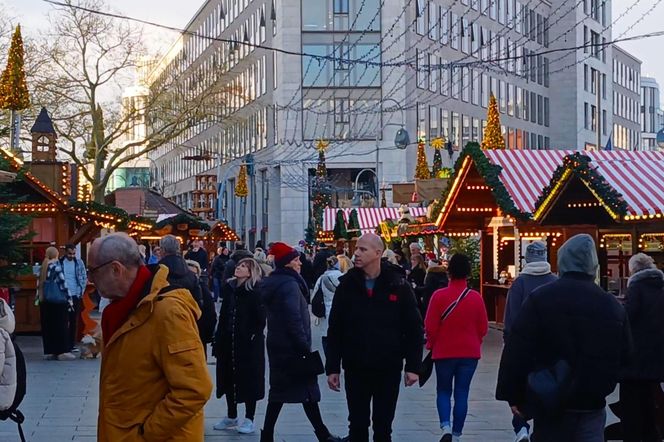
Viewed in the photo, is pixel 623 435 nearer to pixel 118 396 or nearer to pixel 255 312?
pixel 255 312

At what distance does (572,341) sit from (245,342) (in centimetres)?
495

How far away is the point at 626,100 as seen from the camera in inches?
3425

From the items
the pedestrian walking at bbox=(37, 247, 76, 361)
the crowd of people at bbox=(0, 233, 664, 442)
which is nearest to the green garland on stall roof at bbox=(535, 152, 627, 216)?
the crowd of people at bbox=(0, 233, 664, 442)

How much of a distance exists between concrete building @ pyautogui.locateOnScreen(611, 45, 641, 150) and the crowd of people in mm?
72703

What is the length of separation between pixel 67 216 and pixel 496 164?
8.42 metres

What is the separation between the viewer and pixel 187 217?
137ft

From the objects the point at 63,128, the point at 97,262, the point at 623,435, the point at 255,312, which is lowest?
the point at 623,435

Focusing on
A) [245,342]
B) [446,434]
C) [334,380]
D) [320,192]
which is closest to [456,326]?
[446,434]

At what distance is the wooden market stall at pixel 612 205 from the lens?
55.0ft

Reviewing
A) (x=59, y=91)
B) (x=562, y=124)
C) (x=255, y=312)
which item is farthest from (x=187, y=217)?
(x=562, y=124)

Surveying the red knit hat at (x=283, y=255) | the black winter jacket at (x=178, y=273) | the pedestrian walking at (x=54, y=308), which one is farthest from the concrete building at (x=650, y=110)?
the red knit hat at (x=283, y=255)

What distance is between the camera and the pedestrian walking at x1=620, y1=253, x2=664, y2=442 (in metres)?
9.13

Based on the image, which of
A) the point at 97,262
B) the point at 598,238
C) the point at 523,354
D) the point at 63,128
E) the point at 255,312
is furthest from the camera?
the point at 63,128

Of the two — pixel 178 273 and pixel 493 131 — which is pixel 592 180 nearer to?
pixel 178 273
